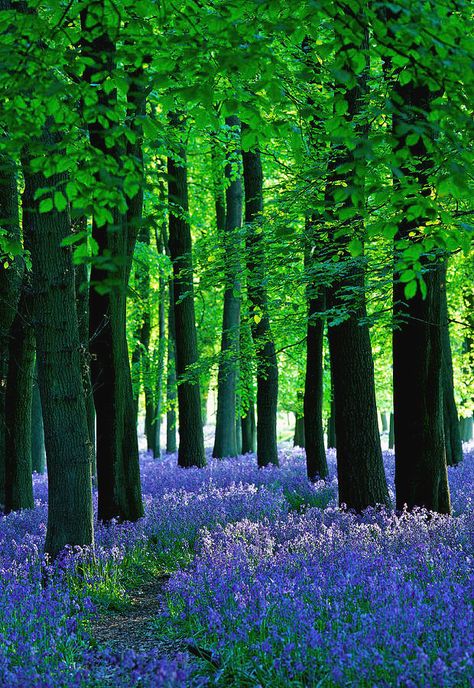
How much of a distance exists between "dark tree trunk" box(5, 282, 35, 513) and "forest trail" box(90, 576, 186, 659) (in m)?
4.42

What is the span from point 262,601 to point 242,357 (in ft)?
28.0

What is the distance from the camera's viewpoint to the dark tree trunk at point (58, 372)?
6.93 meters

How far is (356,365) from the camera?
9180 millimetres

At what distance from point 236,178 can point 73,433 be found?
12179 millimetres

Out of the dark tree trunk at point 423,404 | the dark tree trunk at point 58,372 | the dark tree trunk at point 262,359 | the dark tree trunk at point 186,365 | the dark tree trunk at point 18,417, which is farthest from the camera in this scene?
the dark tree trunk at point 186,365

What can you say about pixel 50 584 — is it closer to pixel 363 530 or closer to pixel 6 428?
pixel 363 530

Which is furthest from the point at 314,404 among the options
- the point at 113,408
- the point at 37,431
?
the point at 37,431

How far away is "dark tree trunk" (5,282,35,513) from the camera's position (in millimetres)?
10633

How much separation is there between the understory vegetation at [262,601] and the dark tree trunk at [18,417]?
6.04 feet

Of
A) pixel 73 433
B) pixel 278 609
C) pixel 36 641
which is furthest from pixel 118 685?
pixel 73 433

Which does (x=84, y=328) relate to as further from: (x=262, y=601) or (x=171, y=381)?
(x=171, y=381)

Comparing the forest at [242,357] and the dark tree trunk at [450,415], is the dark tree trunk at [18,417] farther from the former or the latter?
the dark tree trunk at [450,415]

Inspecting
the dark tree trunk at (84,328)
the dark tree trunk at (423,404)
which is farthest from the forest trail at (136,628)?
the dark tree trunk at (423,404)

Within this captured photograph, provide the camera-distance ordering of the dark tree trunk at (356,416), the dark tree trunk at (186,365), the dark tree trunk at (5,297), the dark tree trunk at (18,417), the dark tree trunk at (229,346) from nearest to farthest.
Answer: the dark tree trunk at (356,416)
the dark tree trunk at (5,297)
the dark tree trunk at (18,417)
the dark tree trunk at (186,365)
the dark tree trunk at (229,346)
